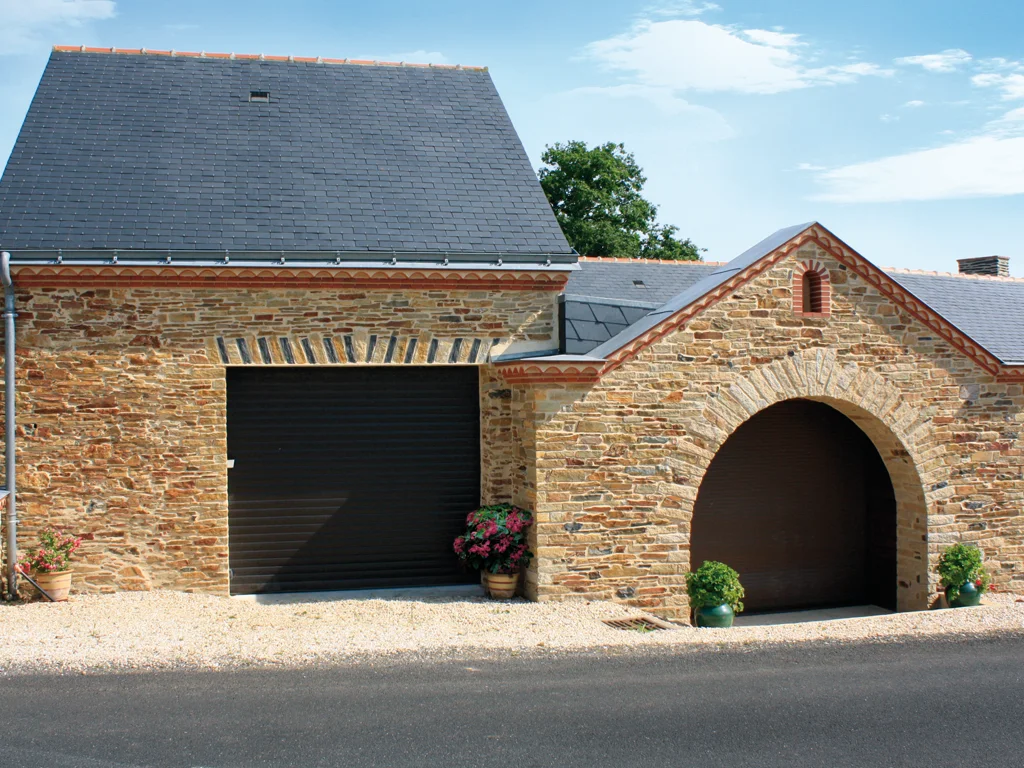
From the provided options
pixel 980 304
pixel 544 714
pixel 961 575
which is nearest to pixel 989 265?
pixel 980 304

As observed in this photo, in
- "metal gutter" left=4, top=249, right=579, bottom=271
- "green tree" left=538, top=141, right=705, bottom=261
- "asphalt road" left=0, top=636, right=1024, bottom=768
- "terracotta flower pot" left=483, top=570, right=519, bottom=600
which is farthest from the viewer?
"green tree" left=538, top=141, right=705, bottom=261

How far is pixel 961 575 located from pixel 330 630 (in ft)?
26.2

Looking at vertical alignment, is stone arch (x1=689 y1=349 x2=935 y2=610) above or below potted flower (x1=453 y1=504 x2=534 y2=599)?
above

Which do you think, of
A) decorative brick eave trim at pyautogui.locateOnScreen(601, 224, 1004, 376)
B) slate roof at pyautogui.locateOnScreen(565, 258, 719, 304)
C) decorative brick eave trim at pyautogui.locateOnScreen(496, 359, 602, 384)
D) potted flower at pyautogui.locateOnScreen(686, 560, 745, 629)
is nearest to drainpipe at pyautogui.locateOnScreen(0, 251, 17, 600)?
decorative brick eave trim at pyautogui.locateOnScreen(496, 359, 602, 384)

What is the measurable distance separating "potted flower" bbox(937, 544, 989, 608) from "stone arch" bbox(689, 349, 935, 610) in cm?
27

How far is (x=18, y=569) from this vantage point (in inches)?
440

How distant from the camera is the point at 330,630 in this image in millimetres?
10125

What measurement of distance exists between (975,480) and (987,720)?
5.93 m

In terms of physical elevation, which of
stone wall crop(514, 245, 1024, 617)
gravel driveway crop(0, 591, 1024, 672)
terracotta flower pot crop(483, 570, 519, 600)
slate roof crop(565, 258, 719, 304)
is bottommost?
gravel driveway crop(0, 591, 1024, 672)

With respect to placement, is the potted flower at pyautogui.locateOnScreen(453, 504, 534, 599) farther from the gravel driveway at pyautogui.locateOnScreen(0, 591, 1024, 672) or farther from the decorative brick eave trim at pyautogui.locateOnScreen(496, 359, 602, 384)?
the decorative brick eave trim at pyautogui.locateOnScreen(496, 359, 602, 384)

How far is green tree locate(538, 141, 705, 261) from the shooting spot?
3475cm

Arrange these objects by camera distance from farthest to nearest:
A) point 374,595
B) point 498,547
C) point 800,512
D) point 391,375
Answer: point 800,512 < point 391,375 < point 374,595 < point 498,547

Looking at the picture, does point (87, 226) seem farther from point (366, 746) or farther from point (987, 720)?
point (987, 720)

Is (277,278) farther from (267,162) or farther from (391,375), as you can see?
(267,162)
